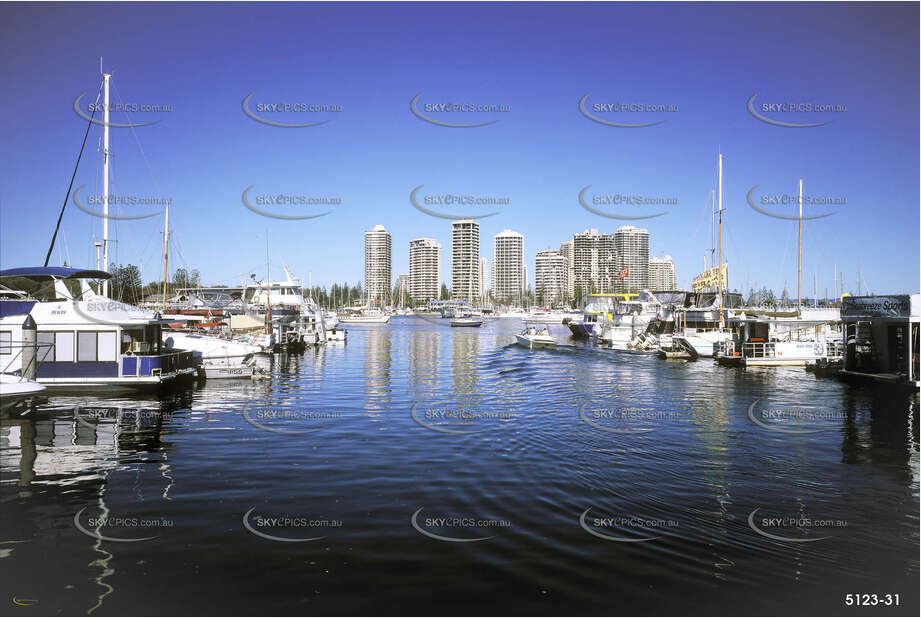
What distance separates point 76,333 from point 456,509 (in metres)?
21.6

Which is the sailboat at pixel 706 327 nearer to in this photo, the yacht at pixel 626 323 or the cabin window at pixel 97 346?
the yacht at pixel 626 323

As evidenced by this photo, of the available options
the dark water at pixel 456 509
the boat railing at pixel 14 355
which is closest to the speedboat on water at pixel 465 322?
the dark water at pixel 456 509

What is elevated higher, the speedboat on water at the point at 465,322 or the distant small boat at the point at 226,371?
the speedboat on water at the point at 465,322

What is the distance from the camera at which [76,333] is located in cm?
2506

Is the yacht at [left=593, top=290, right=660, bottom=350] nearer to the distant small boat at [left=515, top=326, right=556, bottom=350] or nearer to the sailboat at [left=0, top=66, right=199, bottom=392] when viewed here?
the distant small boat at [left=515, top=326, right=556, bottom=350]

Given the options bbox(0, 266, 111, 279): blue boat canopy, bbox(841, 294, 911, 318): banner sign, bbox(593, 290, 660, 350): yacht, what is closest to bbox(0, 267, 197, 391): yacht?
bbox(0, 266, 111, 279): blue boat canopy

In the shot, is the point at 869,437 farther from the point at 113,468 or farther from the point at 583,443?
the point at 113,468

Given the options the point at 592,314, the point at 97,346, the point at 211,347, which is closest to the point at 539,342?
the point at 592,314

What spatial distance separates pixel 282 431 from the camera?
64.9ft

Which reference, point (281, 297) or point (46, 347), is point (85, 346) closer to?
point (46, 347)

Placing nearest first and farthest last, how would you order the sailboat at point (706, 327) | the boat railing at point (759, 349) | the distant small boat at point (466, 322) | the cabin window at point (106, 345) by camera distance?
the cabin window at point (106, 345) → the boat railing at point (759, 349) → the sailboat at point (706, 327) → the distant small boat at point (466, 322)

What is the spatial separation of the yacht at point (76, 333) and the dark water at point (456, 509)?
4.25 ft

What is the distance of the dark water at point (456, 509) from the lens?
8531mm

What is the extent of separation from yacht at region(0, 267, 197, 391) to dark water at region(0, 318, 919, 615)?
130 centimetres
